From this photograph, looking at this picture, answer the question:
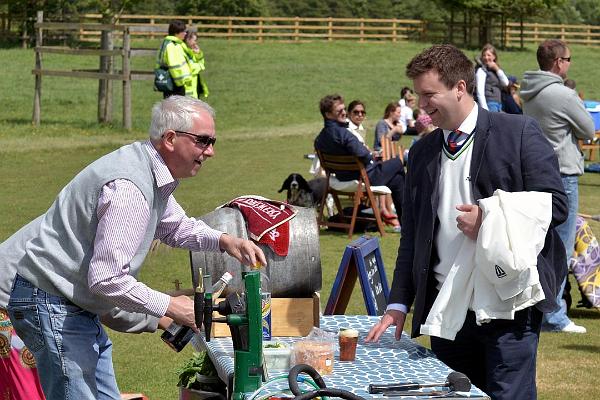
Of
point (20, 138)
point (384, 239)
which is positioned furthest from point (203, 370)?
point (20, 138)

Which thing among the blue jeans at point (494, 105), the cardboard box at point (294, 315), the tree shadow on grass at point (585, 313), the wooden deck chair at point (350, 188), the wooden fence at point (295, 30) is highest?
the wooden fence at point (295, 30)

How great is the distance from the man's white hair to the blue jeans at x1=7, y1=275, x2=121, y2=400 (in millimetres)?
693

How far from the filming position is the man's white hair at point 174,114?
4090 mm

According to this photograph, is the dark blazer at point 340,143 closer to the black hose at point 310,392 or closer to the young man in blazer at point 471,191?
the young man in blazer at point 471,191

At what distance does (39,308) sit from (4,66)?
37.2 meters

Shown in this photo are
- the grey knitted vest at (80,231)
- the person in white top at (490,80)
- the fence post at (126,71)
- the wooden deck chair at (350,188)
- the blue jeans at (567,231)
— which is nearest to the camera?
the grey knitted vest at (80,231)

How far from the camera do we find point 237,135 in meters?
23.7

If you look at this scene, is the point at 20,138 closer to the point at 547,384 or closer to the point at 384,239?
the point at 384,239

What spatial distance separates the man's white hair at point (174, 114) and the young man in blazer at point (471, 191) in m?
0.84

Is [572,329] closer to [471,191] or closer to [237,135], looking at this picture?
[471,191]

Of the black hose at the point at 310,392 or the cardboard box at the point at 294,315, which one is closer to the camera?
the black hose at the point at 310,392

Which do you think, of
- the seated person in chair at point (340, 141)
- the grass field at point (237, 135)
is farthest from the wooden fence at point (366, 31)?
the seated person in chair at point (340, 141)

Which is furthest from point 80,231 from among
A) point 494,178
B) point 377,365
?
point 494,178

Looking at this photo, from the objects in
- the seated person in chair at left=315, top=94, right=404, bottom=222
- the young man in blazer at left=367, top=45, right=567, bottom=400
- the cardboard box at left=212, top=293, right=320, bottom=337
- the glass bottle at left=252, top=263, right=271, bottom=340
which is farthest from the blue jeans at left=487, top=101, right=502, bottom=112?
the young man in blazer at left=367, top=45, right=567, bottom=400
